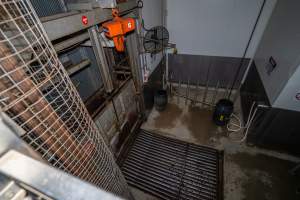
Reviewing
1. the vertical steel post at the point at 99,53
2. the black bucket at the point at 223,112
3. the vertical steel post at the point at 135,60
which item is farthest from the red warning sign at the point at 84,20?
the black bucket at the point at 223,112

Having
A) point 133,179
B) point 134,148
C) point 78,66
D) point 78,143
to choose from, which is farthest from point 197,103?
point 78,143

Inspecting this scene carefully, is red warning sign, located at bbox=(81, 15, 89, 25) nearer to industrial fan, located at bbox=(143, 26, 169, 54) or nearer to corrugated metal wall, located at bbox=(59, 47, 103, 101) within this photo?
corrugated metal wall, located at bbox=(59, 47, 103, 101)

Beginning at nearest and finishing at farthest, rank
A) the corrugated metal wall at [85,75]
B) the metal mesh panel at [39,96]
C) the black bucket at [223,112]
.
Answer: the metal mesh panel at [39,96]
the corrugated metal wall at [85,75]
the black bucket at [223,112]

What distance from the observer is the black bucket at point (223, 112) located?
2590mm

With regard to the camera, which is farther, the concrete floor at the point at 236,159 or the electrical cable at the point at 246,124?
the electrical cable at the point at 246,124

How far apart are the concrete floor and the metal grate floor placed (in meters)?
0.13

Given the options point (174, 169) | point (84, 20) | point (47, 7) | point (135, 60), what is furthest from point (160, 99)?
point (47, 7)

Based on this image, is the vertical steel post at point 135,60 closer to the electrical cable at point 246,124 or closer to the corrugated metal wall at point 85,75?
the corrugated metal wall at point 85,75

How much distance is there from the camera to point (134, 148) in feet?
8.45

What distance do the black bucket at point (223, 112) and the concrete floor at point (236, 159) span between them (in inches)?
6.8

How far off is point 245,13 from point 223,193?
3194 millimetres

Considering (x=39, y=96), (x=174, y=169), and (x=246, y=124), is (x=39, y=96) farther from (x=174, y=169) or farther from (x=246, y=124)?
(x=246, y=124)

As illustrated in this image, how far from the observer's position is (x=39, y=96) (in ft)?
1.93

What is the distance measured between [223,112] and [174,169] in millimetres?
1365
